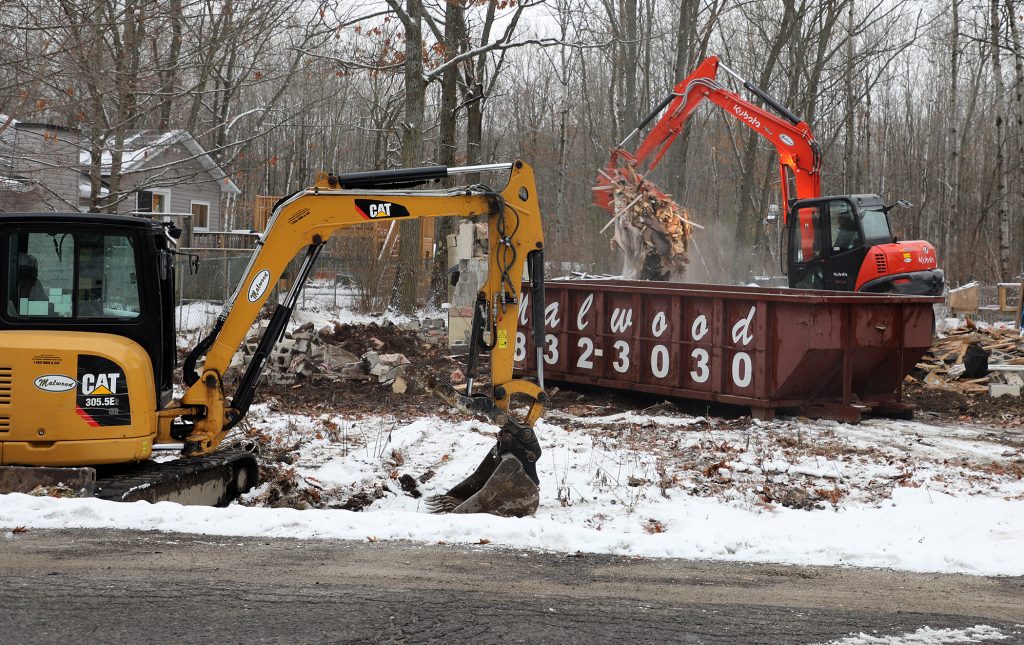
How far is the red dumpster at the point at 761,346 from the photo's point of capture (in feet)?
40.4

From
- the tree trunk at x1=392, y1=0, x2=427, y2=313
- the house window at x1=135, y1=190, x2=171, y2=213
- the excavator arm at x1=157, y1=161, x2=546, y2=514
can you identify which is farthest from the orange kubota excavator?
the house window at x1=135, y1=190, x2=171, y2=213

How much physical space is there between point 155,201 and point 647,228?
864 inches

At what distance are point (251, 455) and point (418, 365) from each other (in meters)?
7.26

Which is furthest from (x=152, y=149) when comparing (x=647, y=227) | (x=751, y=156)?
(x=751, y=156)

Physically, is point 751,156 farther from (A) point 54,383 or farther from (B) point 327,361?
(A) point 54,383

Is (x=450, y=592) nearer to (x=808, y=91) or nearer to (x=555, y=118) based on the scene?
(x=808, y=91)

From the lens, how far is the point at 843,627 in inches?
212

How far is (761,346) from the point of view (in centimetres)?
1236

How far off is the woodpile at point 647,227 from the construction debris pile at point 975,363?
5.91 meters

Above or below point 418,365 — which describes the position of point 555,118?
above

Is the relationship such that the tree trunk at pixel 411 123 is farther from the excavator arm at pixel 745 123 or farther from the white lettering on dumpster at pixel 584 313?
the white lettering on dumpster at pixel 584 313

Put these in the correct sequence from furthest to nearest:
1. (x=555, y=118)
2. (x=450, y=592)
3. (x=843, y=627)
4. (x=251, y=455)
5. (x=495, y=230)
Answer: (x=555, y=118) < (x=251, y=455) < (x=495, y=230) < (x=450, y=592) < (x=843, y=627)

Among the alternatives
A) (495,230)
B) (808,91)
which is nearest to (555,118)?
(808,91)

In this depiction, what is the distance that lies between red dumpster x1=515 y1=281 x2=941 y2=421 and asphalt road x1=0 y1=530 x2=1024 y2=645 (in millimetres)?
5951
